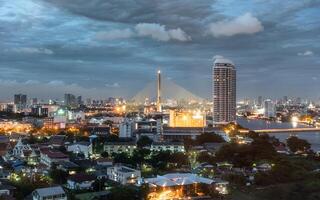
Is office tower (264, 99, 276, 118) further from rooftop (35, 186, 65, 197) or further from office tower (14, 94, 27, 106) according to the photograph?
rooftop (35, 186, 65, 197)

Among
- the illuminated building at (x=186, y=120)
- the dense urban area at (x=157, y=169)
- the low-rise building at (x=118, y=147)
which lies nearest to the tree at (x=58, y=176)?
the dense urban area at (x=157, y=169)

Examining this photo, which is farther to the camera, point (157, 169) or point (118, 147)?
point (118, 147)

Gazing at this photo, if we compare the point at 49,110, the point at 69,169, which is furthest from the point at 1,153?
the point at 49,110

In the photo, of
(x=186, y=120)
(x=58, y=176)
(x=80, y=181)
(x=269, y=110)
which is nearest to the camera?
(x=80, y=181)

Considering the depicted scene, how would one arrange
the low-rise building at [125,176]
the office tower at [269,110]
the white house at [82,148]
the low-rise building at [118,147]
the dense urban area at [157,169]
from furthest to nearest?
the office tower at [269,110] < the low-rise building at [118,147] < the white house at [82,148] < the low-rise building at [125,176] < the dense urban area at [157,169]

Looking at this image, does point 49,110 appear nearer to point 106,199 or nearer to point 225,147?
point 225,147

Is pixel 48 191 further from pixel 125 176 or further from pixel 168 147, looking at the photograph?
pixel 168 147

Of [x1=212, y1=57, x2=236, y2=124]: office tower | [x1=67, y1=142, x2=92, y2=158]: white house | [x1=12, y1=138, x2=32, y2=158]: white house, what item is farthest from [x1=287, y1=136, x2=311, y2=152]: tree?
[x1=212, y1=57, x2=236, y2=124]: office tower

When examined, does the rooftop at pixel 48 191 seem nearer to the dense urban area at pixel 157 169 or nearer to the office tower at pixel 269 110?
the dense urban area at pixel 157 169

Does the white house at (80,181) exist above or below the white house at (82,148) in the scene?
below

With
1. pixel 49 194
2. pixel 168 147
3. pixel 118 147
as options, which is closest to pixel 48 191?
pixel 49 194
